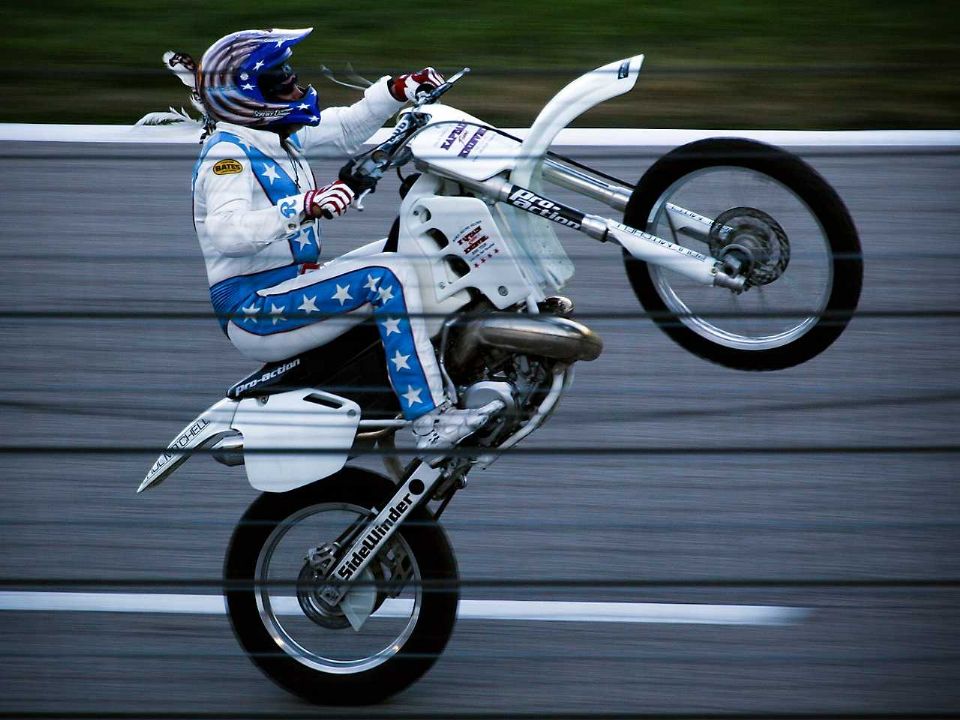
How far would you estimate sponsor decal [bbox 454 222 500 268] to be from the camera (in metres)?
2.77

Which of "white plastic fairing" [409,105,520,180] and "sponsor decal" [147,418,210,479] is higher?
"white plastic fairing" [409,105,520,180]

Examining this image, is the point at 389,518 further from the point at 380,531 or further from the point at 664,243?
the point at 664,243

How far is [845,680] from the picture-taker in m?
3.07

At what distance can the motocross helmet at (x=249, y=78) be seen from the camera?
2.83 metres

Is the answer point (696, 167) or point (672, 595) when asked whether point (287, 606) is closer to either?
point (672, 595)

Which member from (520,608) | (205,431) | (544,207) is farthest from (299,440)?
(520,608)

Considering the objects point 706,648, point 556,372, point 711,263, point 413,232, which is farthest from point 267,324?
point 706,648

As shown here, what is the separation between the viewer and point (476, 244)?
278 cm

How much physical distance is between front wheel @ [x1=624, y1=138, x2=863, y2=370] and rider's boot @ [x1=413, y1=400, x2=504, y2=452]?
0.38 metres

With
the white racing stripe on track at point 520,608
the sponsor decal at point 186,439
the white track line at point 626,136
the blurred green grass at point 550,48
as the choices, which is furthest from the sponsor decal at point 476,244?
the blurred green grass at point 550,48

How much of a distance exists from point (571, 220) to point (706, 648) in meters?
1.06

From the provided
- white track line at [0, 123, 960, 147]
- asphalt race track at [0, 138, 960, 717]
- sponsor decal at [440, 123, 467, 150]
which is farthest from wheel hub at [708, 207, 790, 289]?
white track line at [0, 123, 960, 147]

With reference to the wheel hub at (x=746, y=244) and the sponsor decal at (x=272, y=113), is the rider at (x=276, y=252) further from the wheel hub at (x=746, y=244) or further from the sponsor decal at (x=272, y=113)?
the wheel hub at (x=746, y=244)

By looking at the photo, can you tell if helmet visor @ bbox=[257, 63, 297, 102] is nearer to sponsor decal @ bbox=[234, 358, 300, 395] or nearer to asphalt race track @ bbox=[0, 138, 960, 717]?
asphalt race track @ bbox=[0, 138, 960, 717]
